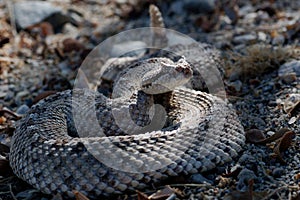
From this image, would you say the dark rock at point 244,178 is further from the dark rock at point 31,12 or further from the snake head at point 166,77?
the dark rock at point 31,12

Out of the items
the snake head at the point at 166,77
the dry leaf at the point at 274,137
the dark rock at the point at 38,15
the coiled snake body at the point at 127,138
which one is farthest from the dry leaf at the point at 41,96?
the dry leaf at the point at 274,137

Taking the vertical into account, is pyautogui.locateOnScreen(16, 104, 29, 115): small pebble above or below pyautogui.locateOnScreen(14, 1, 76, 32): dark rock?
below

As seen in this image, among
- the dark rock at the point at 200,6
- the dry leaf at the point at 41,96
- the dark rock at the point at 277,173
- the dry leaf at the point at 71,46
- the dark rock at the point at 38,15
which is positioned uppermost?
the dark rock at the point at 200,6

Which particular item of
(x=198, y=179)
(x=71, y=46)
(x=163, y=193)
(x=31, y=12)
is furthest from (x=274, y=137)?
(x=31, y=12)

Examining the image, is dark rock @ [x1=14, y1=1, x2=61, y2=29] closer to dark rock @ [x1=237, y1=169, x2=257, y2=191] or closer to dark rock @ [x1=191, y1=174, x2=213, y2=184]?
dark rock @ [x1=191, y1=174, x2=213, y2=184]

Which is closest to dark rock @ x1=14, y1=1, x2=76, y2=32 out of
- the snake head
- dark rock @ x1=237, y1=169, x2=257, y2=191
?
the snake head

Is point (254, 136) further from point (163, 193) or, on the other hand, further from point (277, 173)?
point (163, 193)

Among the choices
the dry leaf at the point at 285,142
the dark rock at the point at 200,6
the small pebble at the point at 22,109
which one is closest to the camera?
the dry leaf at the point at 285,142
